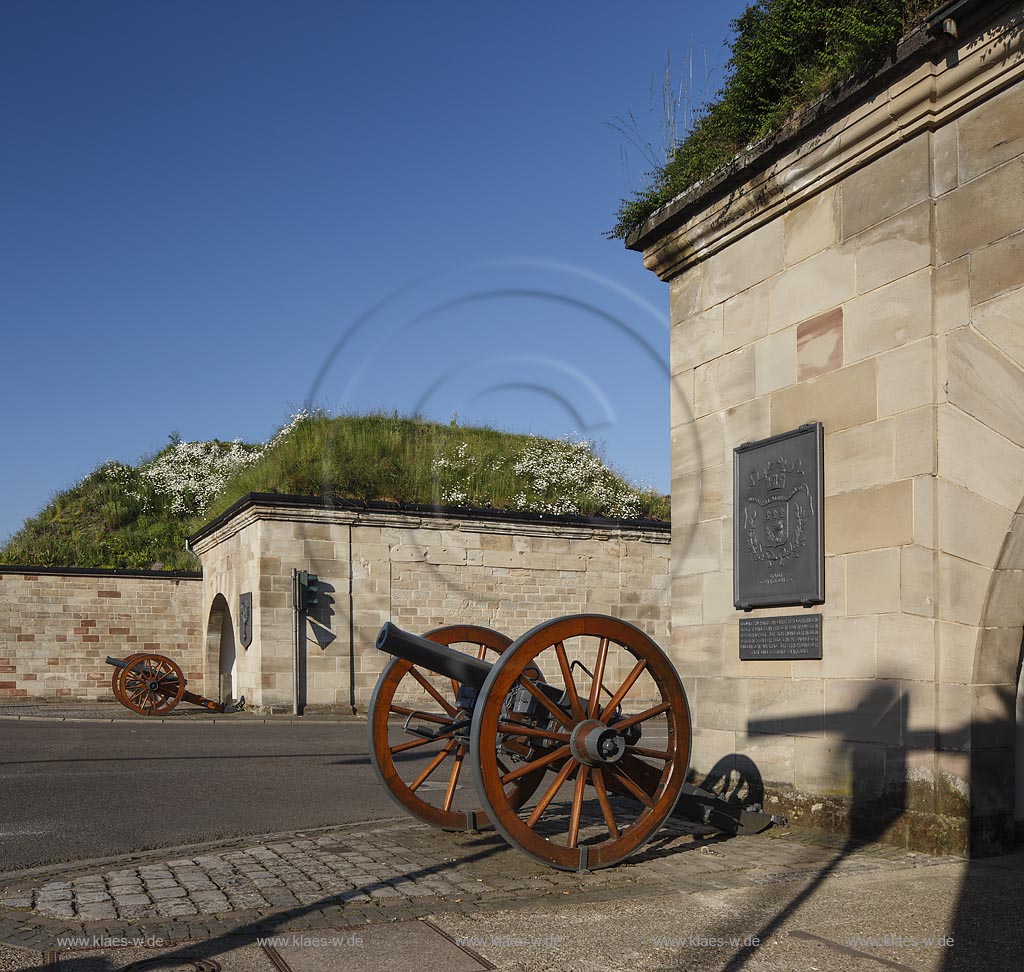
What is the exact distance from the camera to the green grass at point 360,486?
2247cm

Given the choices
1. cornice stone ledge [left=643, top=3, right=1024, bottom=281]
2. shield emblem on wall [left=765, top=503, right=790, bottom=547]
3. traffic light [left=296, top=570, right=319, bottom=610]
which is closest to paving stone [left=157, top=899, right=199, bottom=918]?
shield emblem on wall [left=765, top=503, right=790, bottom=547]

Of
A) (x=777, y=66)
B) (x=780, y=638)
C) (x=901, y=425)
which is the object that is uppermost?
(x=777, y=66)

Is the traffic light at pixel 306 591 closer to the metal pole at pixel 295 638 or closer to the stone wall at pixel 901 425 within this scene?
the metal pole at pixel 295 638

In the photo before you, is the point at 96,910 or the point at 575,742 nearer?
the point at 96,910

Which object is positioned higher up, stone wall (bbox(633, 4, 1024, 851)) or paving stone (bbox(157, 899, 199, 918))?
stone wall (bbox(633, 4, 1024, 851))

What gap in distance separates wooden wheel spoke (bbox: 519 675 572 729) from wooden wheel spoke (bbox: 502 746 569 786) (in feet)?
0.46

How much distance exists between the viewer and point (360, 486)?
22.0 metres

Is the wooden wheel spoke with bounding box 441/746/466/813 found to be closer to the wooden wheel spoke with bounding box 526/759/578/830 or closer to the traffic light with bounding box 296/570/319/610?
the wooden wheel spoke with bounding box 526/759/578/830

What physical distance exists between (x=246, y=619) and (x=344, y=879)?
14.8 m

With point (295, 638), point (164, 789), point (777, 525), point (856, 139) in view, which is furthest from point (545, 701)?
point (295, 638)

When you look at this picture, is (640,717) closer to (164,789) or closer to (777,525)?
(777,525)

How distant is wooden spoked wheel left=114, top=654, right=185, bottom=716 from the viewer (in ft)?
62.8

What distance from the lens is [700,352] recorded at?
326 inches

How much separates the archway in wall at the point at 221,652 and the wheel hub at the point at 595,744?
19.6 m
